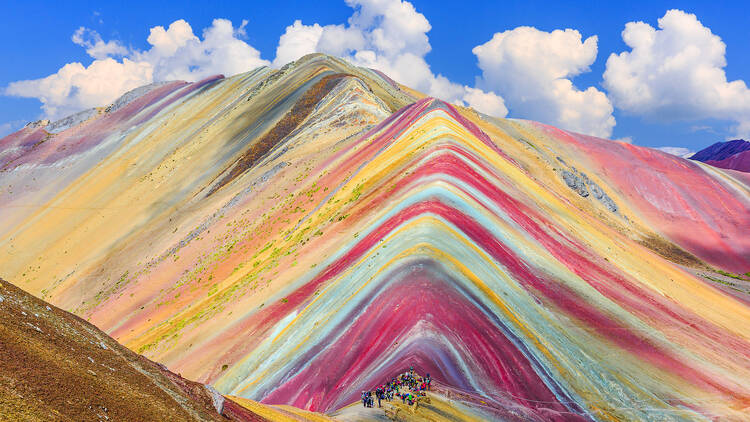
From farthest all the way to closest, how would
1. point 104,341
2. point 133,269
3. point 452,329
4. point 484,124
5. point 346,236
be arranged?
point 484,124 → point 133,269 → point 346,236 → point 452,329 → point 104,341

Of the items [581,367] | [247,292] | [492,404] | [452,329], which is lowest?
[492,404]

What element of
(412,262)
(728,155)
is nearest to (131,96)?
(412,262)

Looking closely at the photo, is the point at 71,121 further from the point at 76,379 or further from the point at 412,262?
the point at 76,379

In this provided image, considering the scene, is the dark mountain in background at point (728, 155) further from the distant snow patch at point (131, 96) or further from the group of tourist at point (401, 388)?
the distant snow patch at point (131, 96)

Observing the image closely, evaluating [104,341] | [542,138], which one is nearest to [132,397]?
[104,341]

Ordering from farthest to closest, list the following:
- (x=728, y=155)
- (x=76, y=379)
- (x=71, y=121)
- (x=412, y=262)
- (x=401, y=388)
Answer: (x=728, y=155)
(x=71, y=121)
(x=412, y=262)
(x=401, y=388)
(x=76, y=379)

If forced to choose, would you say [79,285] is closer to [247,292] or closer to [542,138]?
[247,292]
